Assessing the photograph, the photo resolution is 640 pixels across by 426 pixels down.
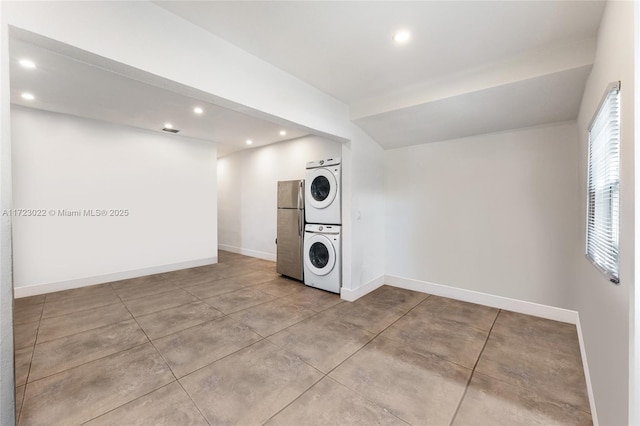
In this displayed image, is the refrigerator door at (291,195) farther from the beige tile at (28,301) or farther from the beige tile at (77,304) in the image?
the beige tile at (28,301)

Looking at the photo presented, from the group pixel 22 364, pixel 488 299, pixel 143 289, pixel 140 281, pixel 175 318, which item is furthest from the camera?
pixel 140 281

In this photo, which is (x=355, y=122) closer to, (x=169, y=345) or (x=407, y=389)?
(x=407, y=389)

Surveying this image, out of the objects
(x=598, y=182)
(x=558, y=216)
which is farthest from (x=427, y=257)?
(x=598, y=182)

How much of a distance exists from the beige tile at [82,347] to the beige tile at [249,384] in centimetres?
97

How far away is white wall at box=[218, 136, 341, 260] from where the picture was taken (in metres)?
5.02

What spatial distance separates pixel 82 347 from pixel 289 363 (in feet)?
6.36

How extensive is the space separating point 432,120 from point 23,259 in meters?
5.94

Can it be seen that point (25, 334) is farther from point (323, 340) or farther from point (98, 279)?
point (323, 340)

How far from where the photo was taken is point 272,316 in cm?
294

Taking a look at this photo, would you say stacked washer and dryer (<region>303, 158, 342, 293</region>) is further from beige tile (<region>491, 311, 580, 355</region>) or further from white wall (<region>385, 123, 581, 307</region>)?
beige tile (<region>491, 311, 580, 355</region>)

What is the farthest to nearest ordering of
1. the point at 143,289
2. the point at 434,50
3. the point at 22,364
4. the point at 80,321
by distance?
the point at 143,289 < the point at 80,321 < the point at 434,50 < the point at 22,364

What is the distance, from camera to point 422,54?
7.29 ft

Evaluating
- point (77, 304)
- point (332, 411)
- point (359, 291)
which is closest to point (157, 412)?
point (332, 411)

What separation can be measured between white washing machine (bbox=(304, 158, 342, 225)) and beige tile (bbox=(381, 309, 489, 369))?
1621mm
